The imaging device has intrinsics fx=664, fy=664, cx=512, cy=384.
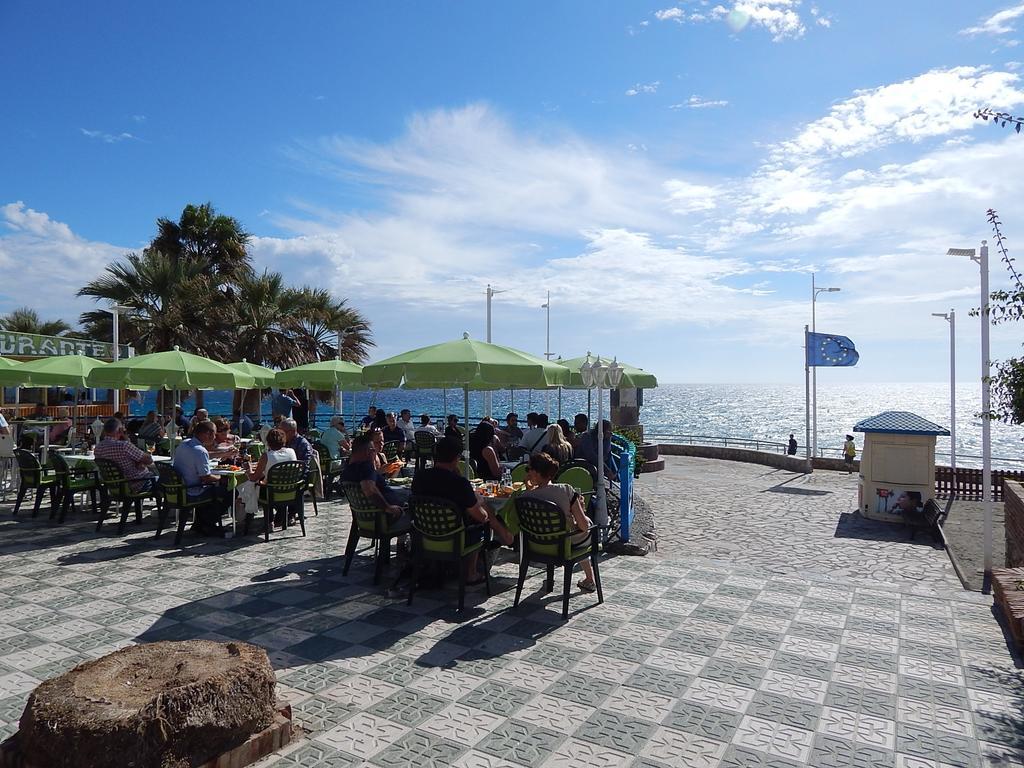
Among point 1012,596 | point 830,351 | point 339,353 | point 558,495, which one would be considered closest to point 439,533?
point 558,495

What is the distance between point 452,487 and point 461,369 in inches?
63.8

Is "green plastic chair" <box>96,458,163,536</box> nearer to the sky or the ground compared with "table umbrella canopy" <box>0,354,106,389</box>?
nearer to the ground

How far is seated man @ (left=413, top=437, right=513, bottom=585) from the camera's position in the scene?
5785 millimetres

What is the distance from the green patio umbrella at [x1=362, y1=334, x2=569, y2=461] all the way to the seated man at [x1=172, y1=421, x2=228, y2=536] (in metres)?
2.40

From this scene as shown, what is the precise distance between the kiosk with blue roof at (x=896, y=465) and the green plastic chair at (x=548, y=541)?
25.5 ft

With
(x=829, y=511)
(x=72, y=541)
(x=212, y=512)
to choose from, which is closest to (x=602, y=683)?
(x=212, y=512)

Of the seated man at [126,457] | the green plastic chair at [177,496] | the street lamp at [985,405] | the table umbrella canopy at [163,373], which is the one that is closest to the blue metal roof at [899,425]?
the street lamp at [985,405]

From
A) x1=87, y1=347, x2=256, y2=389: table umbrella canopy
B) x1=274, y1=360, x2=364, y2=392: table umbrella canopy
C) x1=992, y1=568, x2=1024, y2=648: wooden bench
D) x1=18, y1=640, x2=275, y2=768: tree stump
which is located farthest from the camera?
x1=274, y1=360, x2=364, y2=392: table umbrella canopy

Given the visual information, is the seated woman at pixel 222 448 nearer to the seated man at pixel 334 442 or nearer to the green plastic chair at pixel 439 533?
the seated man at pixel 334 442

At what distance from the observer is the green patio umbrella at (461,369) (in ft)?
23.2

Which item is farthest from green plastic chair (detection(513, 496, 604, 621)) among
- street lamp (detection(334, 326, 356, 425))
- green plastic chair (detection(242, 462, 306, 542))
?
street lamp (detection(334, 326, 356, 425))

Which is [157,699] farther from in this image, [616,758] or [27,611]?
[27,611]

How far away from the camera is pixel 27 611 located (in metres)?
5.61

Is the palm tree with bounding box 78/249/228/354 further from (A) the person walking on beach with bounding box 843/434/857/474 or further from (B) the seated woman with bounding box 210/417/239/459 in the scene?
(A) the person walking on beach with bounding box 843/434/857/474
